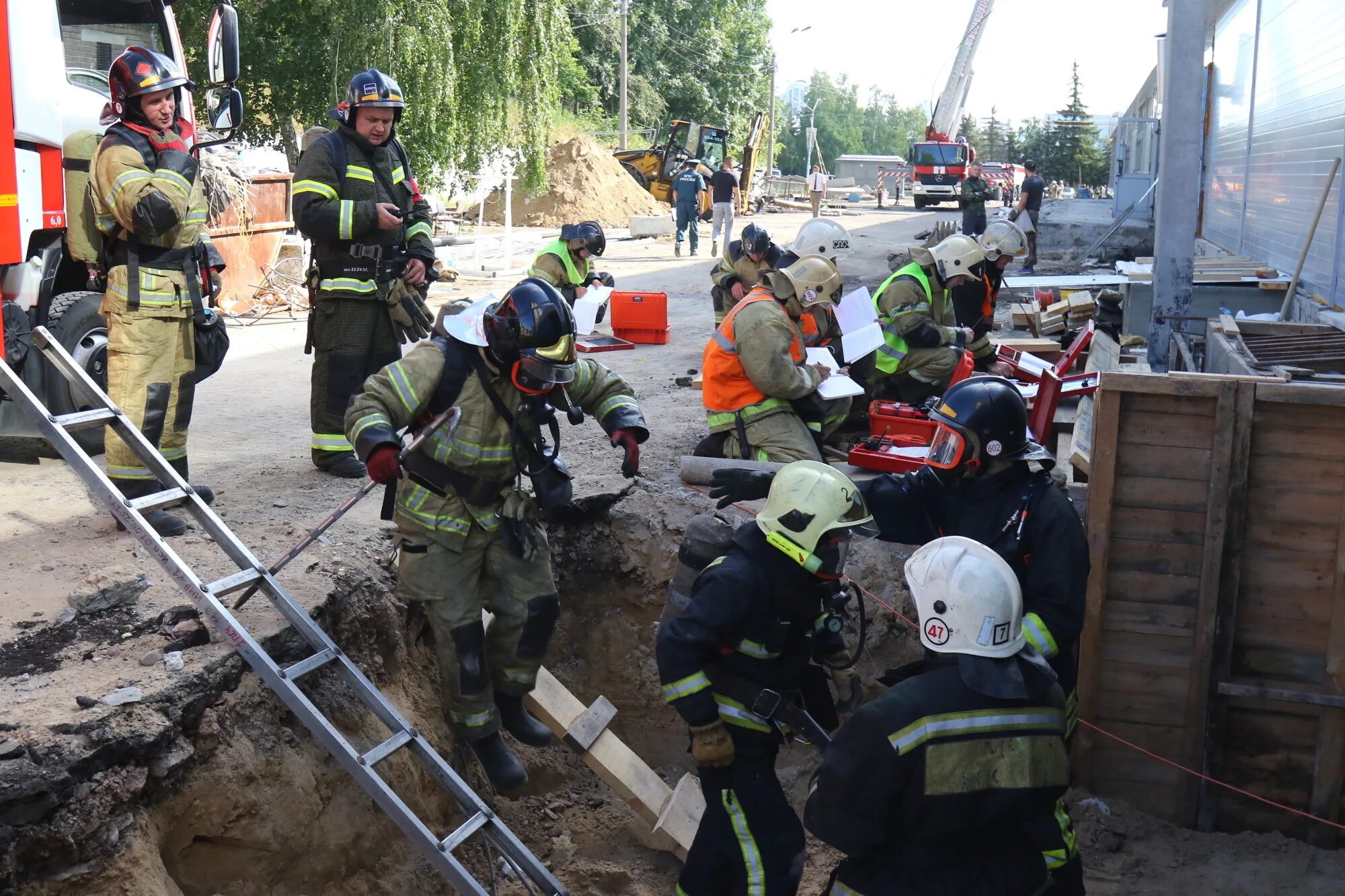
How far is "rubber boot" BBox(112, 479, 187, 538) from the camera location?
17.9 feet

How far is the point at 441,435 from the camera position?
4363mm

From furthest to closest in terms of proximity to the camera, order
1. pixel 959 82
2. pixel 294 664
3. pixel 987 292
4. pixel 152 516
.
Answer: pixel 959 82
pixel 987 292
pixel 152 516
pixel 294 664

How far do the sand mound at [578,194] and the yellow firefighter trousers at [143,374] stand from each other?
941 inches

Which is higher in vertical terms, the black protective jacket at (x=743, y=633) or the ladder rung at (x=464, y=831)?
the black protective jacket at (x=743, y=633)

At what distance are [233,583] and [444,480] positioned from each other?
2.83ft

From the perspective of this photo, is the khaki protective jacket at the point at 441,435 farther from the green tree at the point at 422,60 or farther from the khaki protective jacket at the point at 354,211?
the green tree at the point at 422,60

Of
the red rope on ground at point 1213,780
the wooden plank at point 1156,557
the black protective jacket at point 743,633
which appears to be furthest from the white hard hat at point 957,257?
the black protective jacket at point 743,633

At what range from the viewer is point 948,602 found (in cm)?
284

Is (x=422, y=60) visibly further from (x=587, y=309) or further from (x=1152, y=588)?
(x=1152, y=588)

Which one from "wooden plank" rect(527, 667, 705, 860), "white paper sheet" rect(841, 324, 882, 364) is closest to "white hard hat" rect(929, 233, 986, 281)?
"white paper sheet" rect(841, 324, 882, 364)

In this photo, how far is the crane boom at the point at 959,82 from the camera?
39531 mm

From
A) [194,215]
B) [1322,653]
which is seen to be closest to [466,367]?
[194,215]

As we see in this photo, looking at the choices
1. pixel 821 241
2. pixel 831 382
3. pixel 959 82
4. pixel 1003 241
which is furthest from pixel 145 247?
pixel 959 82

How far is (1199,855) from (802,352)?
10.8ft
